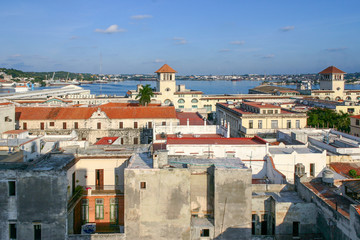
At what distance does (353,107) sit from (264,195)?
48482 mm

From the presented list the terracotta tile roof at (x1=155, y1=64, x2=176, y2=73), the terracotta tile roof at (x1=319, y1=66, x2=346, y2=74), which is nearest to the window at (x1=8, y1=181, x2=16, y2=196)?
the terracotta tile roof at (x1=155, y1=64, x2=176, y2=73)

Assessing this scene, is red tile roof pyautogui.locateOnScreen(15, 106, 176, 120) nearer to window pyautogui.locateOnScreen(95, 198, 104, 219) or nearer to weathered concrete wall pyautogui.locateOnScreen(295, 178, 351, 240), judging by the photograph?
window pyautogui.locateOnScreen(95, 198, 104, 219)

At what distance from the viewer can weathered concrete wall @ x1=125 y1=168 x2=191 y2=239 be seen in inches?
645

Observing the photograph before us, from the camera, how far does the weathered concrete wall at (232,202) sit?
16516 mm

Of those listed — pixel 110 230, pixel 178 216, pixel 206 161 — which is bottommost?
pixel 110 230

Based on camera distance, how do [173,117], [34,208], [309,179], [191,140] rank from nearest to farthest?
[34,208]
[309,179]
[191,140]
[173,117]

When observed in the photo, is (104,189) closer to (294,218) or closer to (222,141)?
(294,218)

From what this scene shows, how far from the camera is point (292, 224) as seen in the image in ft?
56.5

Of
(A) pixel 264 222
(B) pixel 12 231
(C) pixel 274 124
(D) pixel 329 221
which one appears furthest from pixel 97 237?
(C) pixel 274 124

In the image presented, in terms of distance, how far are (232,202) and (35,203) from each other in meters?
8.97

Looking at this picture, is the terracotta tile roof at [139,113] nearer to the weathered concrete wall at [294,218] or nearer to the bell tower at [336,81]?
the weathered concrete wall at [294,218]

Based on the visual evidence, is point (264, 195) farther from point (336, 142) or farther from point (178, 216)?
point (336, 142)

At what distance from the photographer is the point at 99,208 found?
1947 cm

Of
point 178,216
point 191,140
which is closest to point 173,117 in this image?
point 191,140
